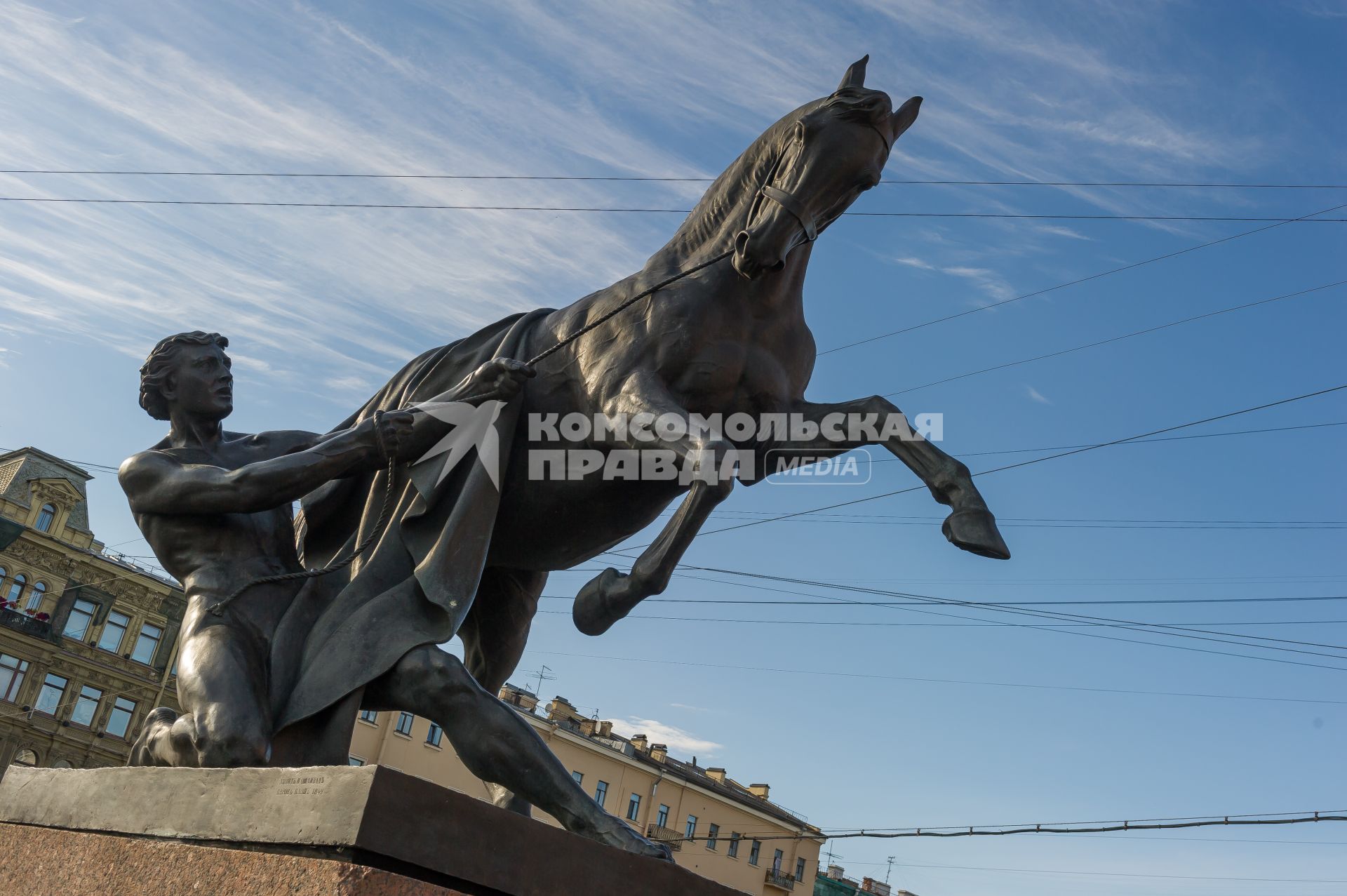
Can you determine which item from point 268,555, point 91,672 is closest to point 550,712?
point 91,672

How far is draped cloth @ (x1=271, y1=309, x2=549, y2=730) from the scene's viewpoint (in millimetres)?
4336

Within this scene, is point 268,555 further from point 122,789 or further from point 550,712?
point 550,712

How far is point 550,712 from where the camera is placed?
48.4m

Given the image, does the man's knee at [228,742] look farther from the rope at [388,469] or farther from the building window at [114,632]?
the building window at [114,632]

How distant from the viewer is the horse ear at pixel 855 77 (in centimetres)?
495

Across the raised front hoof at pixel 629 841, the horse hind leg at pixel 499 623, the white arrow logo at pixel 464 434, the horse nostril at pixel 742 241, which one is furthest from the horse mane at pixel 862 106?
A: the raised front hoof at pixel 629 841

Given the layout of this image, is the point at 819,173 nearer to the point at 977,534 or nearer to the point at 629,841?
the point at 977,534

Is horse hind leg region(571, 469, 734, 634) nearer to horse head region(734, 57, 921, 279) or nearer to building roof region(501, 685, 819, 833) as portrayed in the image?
horse head region(734, 57, 921, 279)

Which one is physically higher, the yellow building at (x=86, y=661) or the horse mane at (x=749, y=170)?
the yellow building at (x=86, y=661)

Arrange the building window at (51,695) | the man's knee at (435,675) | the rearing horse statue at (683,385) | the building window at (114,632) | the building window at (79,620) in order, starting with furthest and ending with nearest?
the building window at (114,632), the building window at (79,620), the building window at (51,695), the rearing horse statue at (683,385), the man's knee at (435,675)

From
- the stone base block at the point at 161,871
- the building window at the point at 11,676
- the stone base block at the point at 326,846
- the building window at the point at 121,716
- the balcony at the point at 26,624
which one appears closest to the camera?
the stone base block at the point at 161,871

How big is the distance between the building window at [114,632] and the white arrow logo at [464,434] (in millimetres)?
40618

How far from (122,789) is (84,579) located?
136ft

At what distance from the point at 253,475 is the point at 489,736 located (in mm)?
1294
